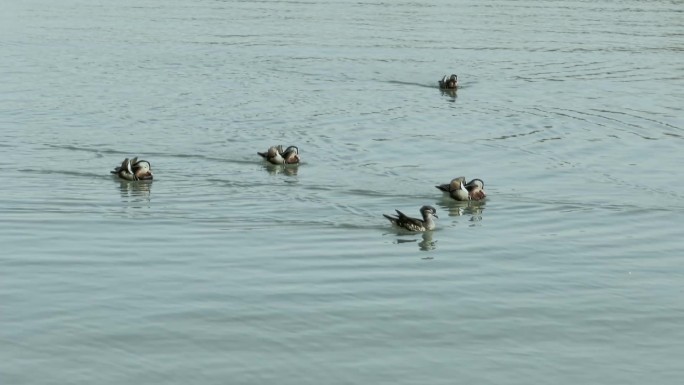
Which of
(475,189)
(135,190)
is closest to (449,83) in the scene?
(475,189)

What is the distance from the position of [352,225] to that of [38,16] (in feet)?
145

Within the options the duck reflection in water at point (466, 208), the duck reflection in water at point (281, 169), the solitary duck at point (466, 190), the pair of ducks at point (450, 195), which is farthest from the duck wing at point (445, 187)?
the duck reflection in water at point (281, 169)

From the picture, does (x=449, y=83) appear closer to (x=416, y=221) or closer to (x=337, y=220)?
(x=337, y=220)

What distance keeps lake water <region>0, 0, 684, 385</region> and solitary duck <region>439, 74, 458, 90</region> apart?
1.77ft

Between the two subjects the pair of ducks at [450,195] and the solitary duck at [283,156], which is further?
the solitary duck at [283,156]

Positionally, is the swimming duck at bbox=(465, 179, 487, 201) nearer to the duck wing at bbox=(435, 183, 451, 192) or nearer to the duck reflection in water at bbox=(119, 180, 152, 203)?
the duck wing at bbox=(435, 183, 451, 192)

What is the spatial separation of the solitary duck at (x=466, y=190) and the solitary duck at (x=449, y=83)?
53.4 ft

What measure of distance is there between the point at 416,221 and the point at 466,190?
2.77 m

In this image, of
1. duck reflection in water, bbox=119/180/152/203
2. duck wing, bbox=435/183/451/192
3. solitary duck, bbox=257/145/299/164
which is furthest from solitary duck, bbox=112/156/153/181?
duck wing, bbox=435/183/451/192

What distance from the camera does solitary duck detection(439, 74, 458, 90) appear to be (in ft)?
134

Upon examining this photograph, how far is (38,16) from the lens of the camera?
6347cm

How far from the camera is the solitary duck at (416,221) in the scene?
21.8m

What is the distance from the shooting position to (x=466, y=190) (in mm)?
24453

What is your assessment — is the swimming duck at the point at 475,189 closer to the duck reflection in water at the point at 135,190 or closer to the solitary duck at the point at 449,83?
the duck reflection in water at the point at 135,190
